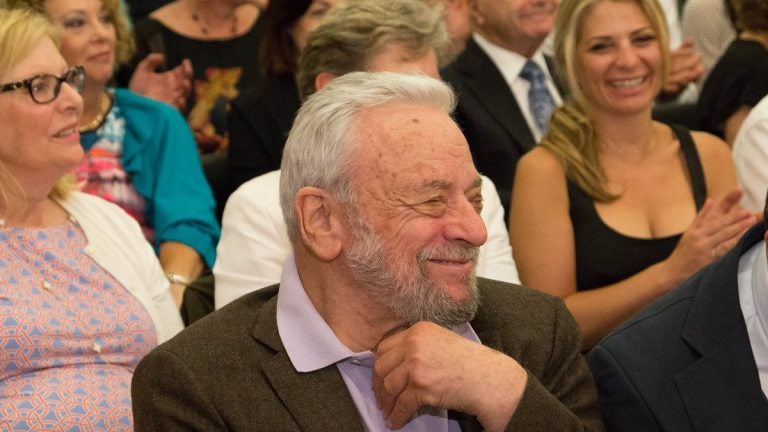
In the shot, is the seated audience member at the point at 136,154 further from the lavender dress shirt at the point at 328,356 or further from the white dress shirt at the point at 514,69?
the lavender dress shirt at the point at 328,356

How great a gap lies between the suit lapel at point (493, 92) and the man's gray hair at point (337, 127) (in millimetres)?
1693

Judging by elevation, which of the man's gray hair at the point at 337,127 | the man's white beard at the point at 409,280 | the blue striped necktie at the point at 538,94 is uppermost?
the man's gray hair at the point at 337,127

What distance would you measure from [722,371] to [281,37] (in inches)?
88.4

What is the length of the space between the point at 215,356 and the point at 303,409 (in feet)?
0.54

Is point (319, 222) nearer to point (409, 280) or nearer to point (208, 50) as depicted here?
point (409, 280)

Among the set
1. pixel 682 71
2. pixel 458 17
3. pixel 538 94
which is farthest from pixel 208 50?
pixel 682 71

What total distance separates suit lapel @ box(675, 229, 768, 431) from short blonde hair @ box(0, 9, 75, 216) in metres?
1.60

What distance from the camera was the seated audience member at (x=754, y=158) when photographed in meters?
3.51

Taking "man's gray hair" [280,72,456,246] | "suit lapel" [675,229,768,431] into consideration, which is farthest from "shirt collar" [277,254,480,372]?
"suit lapel" [675,229,768,431]

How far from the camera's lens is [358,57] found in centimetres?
307

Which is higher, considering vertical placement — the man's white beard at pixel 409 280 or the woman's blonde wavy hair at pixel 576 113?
the man's white beard at pixel 409 280

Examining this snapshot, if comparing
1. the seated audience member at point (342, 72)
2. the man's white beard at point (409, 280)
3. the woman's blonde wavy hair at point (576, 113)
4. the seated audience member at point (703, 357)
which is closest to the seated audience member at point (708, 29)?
the woman's blonde wavy hair at point (576, 113)

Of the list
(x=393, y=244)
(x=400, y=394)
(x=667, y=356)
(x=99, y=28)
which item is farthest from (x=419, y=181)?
(x=99, y=28)

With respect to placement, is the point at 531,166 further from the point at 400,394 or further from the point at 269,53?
the point at 400,394
